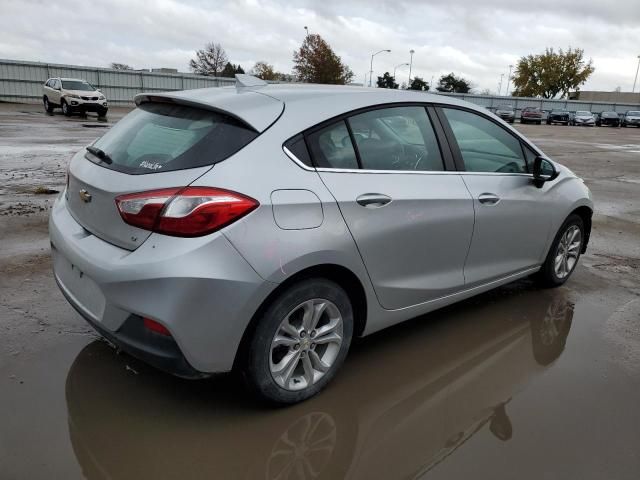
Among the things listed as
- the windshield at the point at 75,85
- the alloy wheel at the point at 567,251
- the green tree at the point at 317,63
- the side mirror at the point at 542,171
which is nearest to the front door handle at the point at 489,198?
the side mirror at the point at 542,171

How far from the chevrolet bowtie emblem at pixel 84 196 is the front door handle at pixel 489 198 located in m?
2.37

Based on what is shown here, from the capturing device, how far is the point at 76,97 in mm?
24375

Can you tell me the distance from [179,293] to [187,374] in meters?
0.40

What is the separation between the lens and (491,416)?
2.82m

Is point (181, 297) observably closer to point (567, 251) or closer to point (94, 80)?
point (567, 251)

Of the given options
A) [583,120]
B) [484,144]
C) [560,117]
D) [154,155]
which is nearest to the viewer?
[154,155]

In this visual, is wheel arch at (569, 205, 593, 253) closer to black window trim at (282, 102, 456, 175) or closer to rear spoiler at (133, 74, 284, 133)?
black window trim at (282, 102, 456, 175)

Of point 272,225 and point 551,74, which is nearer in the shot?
point 272,225

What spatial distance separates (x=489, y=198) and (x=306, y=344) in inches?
66.7

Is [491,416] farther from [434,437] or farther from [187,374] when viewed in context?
[187,374]

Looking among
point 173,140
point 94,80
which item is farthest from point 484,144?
point 94,80

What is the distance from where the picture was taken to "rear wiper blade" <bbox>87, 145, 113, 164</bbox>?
Result: 2.87 m

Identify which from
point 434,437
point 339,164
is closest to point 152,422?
point 434,437

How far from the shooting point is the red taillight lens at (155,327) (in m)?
2.35
